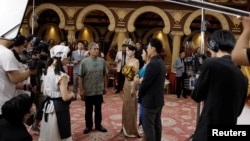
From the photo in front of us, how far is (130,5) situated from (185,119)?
5445mm

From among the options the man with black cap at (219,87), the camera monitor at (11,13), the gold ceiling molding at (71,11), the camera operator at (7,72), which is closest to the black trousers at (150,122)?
the man with black cap at (219,87)

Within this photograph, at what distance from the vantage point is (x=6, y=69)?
8.03 feet

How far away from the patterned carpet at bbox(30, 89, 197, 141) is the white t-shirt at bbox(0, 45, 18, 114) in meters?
1.88

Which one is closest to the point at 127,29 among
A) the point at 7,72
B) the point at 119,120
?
the point at 119,120

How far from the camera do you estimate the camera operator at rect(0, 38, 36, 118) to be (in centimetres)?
244

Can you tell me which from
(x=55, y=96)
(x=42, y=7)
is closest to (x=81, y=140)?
(x=55, y=96)

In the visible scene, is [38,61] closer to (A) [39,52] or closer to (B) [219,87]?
(A) [39,52]

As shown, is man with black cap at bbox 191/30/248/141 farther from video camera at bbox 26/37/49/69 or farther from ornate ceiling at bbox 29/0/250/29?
ornate ceiling at bbox 29/0/250/29

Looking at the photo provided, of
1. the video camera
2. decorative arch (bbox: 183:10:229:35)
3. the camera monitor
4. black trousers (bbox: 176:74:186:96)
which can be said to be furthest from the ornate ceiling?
the camera monitor

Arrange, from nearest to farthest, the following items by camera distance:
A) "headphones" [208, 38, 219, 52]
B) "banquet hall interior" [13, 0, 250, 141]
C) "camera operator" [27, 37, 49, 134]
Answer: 1. "headphones" [208, 38, 219, 52]
2. "camera operator" [27, 37, 49, 134]
3. "banquet hall interior" [13, 0, 250, 141]

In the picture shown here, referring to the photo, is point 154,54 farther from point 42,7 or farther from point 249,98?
point 42,7

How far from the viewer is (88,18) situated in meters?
13.5

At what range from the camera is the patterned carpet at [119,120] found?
14.8 ft

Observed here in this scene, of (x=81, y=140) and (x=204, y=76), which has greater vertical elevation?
(x=204, y=76)
